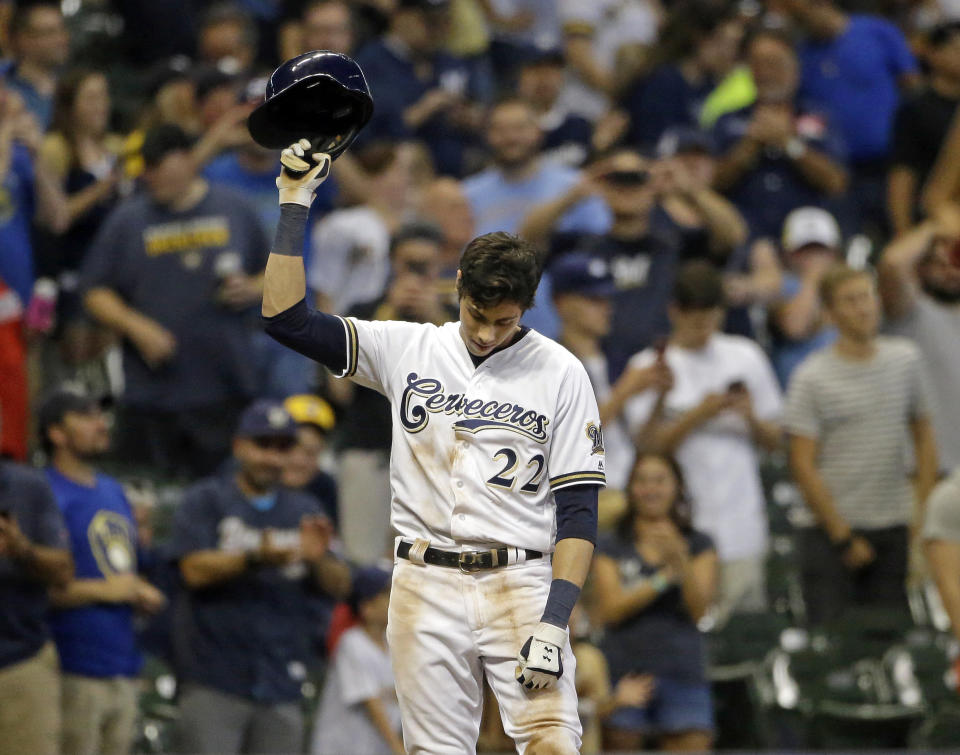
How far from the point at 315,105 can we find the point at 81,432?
2.68 meters

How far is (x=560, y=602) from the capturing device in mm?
4371

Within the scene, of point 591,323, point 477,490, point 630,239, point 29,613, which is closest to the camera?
point 477,490

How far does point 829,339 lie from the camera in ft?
31.1

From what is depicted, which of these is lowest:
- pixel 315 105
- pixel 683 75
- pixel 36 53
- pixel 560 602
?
pixel 560 602

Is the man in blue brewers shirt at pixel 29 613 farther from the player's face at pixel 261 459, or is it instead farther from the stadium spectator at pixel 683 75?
the stadium spectator at pixel 683 75

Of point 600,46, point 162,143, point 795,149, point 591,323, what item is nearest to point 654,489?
point 591,323

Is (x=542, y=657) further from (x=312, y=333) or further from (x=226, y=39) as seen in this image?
(x=226, y=39)

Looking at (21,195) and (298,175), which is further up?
(21,195)

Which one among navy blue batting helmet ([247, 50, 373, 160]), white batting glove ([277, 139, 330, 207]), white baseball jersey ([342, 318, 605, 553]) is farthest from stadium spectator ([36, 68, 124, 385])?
white baseball jersey ([342, 318, 605, 553])

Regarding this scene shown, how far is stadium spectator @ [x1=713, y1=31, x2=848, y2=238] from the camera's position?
33.6 feet

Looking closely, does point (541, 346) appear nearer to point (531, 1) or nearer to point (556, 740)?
point (556, 740)

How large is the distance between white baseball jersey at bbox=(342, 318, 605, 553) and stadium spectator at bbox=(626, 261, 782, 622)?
330cm

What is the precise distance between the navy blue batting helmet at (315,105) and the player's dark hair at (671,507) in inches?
118

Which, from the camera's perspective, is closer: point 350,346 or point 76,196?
point 350,346
